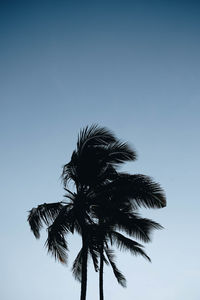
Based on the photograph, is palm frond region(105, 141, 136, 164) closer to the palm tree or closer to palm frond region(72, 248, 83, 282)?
the palm tree

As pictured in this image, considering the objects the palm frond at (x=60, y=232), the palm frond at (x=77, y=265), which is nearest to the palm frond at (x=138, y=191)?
the palm frond at (x=60, y=232)

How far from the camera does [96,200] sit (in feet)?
28.1

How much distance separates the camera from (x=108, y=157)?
9.31m

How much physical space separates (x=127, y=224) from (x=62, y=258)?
254cm

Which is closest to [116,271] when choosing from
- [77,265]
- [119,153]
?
[77,265]

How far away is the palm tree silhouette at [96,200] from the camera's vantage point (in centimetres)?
836

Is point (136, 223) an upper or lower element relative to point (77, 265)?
upper

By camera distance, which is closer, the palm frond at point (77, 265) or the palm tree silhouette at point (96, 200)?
the palm tree silhouette at point (96, 200)

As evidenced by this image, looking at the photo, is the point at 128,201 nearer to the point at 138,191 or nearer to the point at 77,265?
the point at 138,191

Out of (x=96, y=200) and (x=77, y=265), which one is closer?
(x=96, y=200)

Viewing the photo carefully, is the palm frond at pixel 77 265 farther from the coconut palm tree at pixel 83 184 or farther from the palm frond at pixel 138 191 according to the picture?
the palm frond at pixel 138 191

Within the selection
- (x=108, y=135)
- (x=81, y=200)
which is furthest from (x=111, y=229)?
(x=108, y=135)

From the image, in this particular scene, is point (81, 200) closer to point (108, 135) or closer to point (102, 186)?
point (102, 186)

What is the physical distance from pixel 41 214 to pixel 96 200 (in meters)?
1.95
